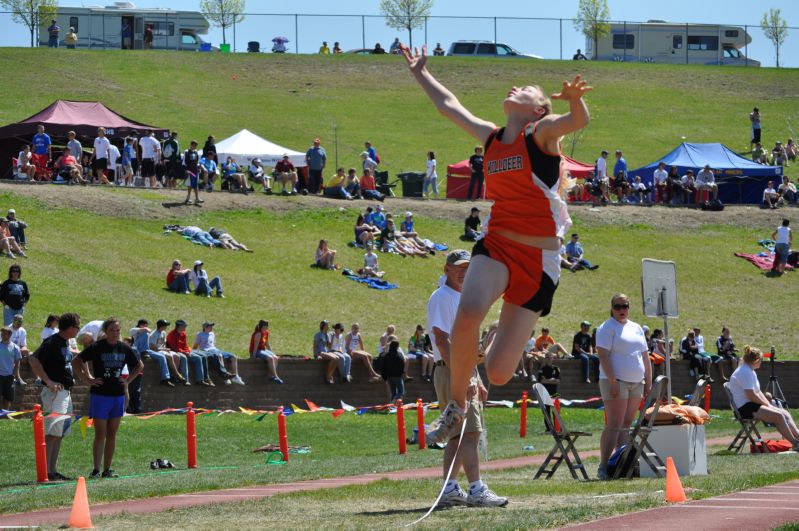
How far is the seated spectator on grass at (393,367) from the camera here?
26203mm

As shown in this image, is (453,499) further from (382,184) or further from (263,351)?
(382,184)

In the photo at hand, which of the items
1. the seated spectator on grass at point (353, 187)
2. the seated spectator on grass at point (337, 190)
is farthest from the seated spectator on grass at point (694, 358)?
the seated spectator on grass at point (353, 187)

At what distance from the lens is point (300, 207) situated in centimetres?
4172

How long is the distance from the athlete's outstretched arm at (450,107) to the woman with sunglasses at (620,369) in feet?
17.9

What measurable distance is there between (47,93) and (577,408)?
42544 mm

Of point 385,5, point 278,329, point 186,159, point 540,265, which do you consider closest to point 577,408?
point 278,329

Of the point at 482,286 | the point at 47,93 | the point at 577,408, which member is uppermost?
the point at 47,93

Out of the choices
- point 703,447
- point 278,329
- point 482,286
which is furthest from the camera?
point 278,329

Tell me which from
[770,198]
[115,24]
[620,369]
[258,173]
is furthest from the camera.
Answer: [115,24]

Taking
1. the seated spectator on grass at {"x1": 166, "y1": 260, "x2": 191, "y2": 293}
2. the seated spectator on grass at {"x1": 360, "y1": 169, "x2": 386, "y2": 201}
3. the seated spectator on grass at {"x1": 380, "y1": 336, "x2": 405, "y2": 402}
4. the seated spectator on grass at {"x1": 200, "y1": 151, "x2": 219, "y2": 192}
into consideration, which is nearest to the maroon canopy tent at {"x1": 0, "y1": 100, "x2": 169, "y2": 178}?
the seated spectator on grass at {"x1": 200, "y1": 151, "x2": 219, "y2": 192}

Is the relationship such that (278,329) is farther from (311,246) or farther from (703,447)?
(703,447)

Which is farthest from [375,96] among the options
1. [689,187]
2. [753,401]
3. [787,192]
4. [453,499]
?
[453,499]

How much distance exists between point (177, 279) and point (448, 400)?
2305 cm

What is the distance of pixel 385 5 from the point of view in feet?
305
